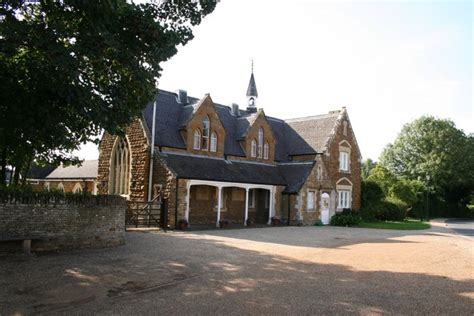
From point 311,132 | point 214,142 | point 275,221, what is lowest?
point 275,221

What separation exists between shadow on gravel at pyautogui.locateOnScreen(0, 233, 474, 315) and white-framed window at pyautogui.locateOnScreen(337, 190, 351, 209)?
2376 cm

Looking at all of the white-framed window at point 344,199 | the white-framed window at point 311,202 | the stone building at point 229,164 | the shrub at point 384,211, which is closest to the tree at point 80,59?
the stone building at point 229,164

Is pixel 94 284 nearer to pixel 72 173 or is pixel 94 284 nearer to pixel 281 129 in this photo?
pixel 281 129

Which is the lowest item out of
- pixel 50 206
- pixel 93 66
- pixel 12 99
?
pixel 50 206

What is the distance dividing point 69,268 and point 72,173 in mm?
32908

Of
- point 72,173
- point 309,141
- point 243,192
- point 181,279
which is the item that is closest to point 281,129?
point 309,141

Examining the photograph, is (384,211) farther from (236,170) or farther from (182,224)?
(182,224)

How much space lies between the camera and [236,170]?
2981cm

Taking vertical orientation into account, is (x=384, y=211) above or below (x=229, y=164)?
below

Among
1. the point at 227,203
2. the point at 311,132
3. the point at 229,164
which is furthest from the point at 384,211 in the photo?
the point at 229,164

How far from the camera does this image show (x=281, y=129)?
40000mm

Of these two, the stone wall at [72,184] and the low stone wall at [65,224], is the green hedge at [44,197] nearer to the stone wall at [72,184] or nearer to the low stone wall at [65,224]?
the low stone wall at [65,224]

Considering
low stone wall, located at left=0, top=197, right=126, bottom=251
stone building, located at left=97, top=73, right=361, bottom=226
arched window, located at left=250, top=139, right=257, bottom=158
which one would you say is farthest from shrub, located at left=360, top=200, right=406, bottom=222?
low stone wall, located at left=0, top=197, right=126, bottom=251

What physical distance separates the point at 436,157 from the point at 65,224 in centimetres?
5901
